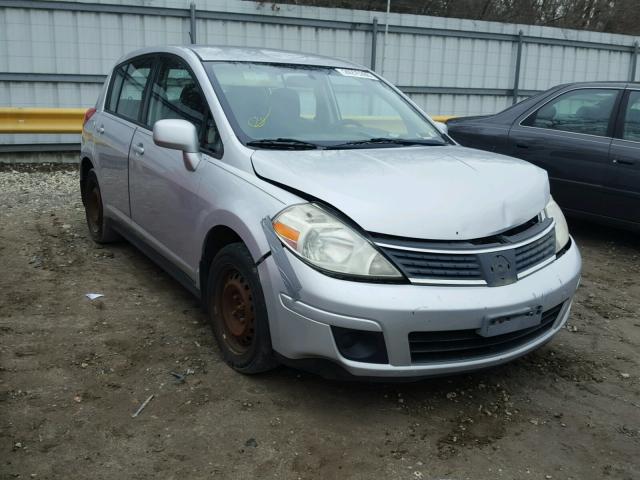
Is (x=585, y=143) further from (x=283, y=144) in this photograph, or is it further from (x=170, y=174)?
(x=170, y=174)

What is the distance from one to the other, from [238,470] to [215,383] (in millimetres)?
725

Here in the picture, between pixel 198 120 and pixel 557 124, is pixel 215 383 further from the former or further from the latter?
pixel 557 124

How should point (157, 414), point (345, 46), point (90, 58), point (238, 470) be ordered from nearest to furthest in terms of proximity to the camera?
point (238, 470)
point (157, 414)
point (90, 58)
point (345, 46)

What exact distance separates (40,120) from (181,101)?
5794 millimetres

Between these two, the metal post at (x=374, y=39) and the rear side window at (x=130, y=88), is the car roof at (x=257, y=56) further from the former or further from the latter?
the metal post at (x=374, y=39)

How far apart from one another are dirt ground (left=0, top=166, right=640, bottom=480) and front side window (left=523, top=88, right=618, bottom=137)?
227cm

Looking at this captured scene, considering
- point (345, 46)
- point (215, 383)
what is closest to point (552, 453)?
point (215, 383)

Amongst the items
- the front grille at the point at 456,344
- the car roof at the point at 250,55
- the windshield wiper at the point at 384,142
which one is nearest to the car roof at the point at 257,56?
the car roof at the point at 250,55

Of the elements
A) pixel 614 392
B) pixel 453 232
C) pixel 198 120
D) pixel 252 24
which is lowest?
pixel 614 392

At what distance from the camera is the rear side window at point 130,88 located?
470 cm

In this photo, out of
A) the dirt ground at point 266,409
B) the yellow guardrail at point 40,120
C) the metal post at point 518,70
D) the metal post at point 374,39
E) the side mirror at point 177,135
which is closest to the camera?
the dirt ground at point 266,409

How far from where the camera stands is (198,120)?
3793 mm

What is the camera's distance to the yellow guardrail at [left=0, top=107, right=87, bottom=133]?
8750mm

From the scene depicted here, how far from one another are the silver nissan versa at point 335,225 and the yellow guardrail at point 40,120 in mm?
5191
